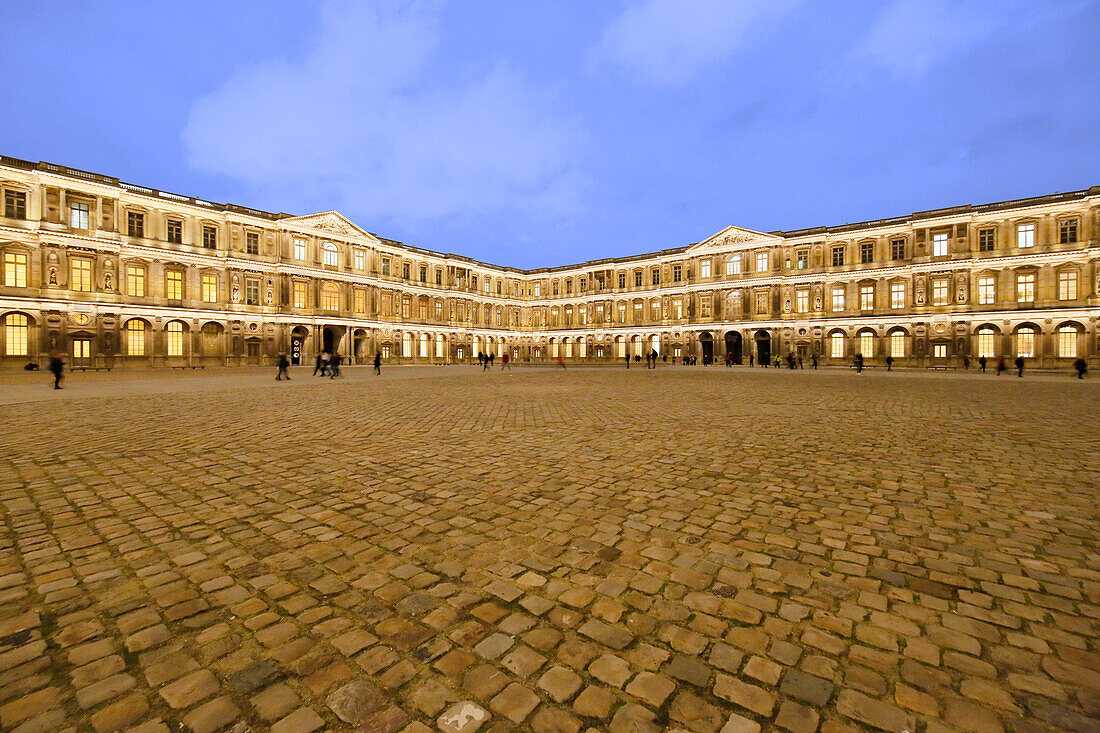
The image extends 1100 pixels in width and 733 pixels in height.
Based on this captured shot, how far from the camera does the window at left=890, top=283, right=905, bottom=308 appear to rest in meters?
39.4

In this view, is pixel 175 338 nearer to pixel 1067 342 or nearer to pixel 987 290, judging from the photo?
pixel 987 290

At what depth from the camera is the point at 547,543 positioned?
3.44 metres

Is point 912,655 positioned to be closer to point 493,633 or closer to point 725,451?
point 493,633

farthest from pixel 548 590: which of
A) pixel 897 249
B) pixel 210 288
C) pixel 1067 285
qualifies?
pixel 1067 285

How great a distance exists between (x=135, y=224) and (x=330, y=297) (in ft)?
44.7

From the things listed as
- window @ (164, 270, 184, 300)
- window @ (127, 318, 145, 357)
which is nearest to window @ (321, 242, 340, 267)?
window @ (164, 270, 184, 300)

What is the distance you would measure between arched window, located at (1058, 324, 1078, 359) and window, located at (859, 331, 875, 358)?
11080mm

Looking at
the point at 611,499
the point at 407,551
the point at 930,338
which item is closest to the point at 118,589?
the point at 407,551

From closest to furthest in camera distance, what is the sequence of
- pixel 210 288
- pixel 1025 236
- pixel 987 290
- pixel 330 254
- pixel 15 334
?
pixel 15 334 → pixel 1025 236 → pixel 210 288 → pixel 987 290 → pixel 330 254

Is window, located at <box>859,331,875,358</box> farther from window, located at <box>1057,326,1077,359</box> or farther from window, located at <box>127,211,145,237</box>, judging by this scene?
window, located at <box>127,211,145,237</box>

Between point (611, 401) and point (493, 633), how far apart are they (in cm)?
1038

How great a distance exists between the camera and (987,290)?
36312mm

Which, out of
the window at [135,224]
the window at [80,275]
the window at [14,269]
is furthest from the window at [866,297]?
the window at [14,269]

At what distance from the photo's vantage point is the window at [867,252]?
4059 centimetres
